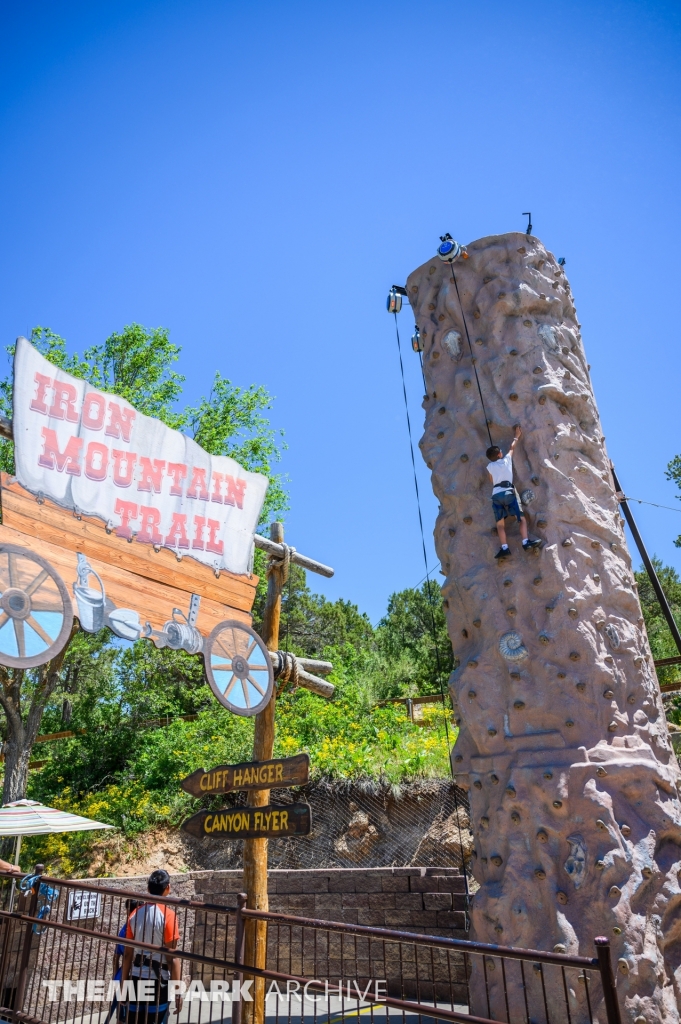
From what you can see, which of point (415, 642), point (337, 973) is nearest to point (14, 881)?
point (337, 973)

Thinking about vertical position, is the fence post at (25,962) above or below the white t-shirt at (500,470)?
below

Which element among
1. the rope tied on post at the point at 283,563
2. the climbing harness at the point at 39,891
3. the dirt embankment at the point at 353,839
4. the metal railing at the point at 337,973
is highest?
the rope tied on post at the point at 283,563

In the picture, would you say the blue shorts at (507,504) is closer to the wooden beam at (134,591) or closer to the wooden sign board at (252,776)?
the wooden beam at (134,591)

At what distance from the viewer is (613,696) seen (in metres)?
6.47

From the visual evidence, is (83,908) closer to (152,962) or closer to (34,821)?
(34,821)

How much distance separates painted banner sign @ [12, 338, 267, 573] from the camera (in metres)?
6.01

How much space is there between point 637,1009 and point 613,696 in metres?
2.43

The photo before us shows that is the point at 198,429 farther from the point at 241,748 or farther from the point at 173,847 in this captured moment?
the point at 173,847

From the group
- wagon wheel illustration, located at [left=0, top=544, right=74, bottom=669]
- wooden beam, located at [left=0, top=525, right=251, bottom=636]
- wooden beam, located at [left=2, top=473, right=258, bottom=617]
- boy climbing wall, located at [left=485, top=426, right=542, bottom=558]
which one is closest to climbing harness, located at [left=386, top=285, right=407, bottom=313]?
boy climbing wall, located at [left=485, top=426, right=542, bottom=558]

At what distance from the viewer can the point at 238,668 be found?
6895 millimetres

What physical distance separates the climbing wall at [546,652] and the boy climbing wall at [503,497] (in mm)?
148

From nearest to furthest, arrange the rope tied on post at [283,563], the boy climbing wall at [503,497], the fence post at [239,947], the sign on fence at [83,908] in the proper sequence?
the fence post at [239,947] < the boy climbing wall at [503,497] < the sign on fence at [83,908] < the rope tied on post at [283,563]

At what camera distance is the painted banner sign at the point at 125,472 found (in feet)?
19.7

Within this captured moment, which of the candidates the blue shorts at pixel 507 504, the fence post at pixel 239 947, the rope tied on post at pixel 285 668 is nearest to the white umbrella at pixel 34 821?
the rope tied on post at pixel 285 668
